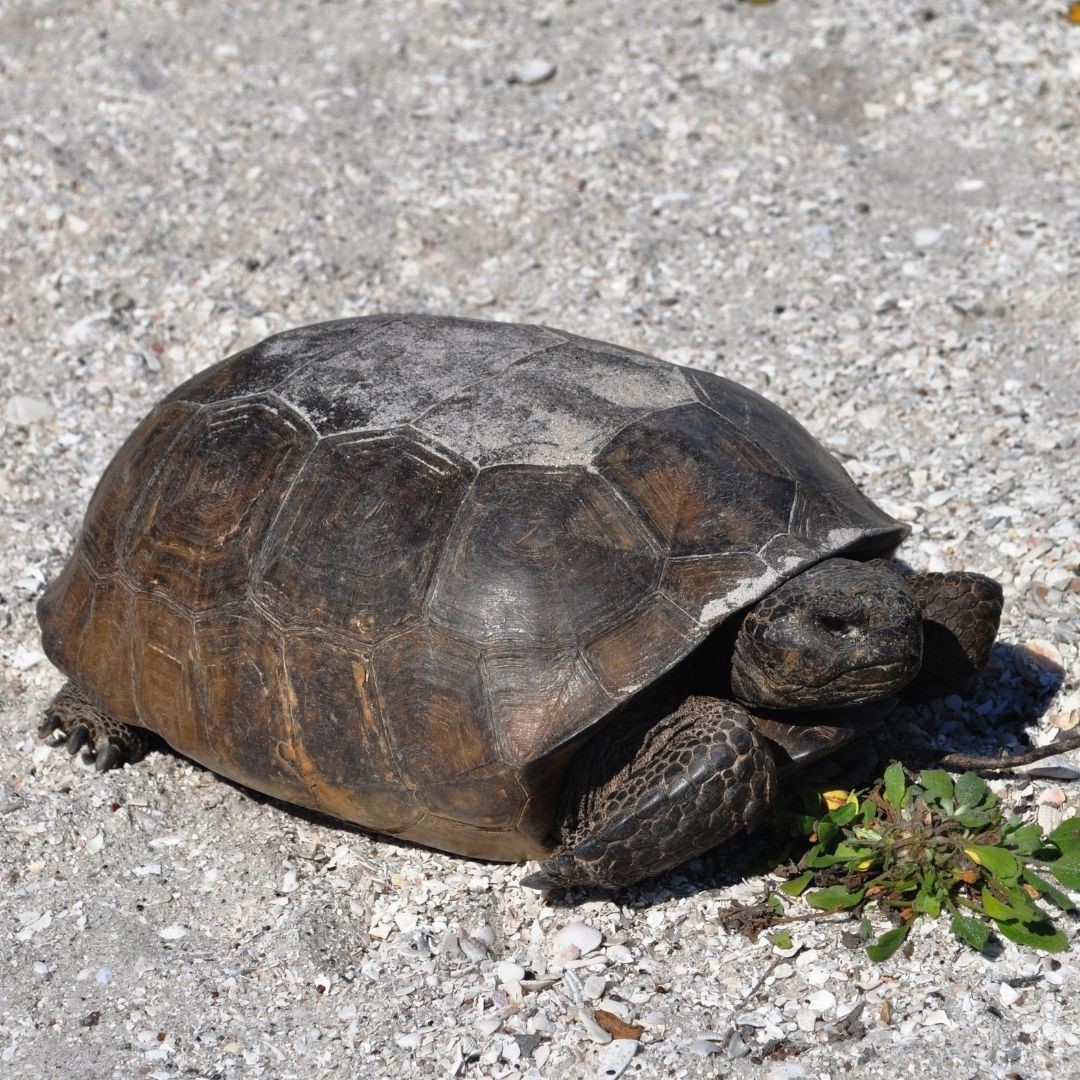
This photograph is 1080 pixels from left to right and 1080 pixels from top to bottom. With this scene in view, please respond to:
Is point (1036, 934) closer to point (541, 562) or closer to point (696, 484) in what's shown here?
point (696, 484)

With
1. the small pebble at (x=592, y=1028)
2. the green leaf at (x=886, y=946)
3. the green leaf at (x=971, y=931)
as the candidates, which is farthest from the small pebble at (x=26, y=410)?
the green leaf at (x=971, y=931)

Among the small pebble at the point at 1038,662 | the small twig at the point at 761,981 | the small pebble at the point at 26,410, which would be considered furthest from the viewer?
the small pebble at the point at 26,410

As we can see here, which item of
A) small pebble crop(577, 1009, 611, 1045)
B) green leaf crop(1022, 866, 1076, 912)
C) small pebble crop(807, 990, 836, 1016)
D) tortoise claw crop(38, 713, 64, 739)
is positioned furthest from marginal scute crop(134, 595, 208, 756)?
green leaf crop(1022, 866, 1076, 912)

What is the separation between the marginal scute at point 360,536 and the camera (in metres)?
3.09

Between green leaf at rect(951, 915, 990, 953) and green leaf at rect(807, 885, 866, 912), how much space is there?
0.73 ft

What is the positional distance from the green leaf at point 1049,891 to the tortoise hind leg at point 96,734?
2.31 m

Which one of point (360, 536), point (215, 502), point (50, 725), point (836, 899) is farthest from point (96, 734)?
point (836, 899)

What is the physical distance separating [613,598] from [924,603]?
970 millimetres

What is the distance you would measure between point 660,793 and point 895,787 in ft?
1.94

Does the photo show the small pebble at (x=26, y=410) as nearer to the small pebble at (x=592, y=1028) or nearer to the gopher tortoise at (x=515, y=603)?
the gopher tortoise at (x=515, y=603)

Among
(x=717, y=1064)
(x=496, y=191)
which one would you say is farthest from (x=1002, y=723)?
(x=496, y=191)

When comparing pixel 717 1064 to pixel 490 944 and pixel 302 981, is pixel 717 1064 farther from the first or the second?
pixel 302 981

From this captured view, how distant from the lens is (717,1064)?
2754mm

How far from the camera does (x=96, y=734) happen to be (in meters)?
3.74
